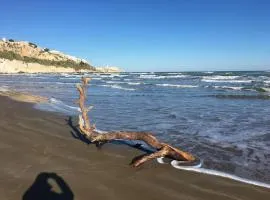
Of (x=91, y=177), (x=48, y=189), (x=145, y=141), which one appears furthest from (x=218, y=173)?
(x=48, y=189)

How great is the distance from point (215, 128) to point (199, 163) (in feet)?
14.0

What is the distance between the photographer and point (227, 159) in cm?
789

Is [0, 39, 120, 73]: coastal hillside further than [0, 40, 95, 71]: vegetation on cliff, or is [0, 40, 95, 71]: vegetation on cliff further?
[0, 40, 95, 71]: vegetation on cliff

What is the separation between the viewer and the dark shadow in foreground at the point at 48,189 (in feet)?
18.1

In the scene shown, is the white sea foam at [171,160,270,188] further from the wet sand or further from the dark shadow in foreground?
the dark shadow in foreground

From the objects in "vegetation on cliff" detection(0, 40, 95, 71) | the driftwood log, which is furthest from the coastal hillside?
the driftwood log

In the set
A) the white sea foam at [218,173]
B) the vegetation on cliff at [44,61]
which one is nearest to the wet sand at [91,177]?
the white sea foam at [218,173]

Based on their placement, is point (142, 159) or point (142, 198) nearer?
point (142, 198)

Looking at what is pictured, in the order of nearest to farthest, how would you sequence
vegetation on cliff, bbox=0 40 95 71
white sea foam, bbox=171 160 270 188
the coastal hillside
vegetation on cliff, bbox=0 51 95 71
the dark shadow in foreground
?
the dark shadow in foreground → white sea foam, bbox=171 160 270 188 → the coastal hillside → vegetation on cliff, bbox=0 51 95 71 → vegetation on cliff, bbox=0 40 95 71

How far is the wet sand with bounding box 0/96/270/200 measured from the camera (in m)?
5.73

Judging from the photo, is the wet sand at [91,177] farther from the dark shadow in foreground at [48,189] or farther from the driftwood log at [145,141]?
the driftwood log at [145,141]

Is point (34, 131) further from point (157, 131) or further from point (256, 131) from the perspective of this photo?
point (256, 131)

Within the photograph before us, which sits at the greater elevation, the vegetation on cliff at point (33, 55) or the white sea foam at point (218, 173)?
the vegetation on cliff at point (33, 55)

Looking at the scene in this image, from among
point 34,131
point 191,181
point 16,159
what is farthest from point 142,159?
point 34,131
